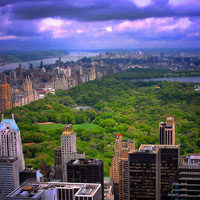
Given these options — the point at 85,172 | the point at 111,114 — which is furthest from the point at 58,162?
Answer: the point at 111,114

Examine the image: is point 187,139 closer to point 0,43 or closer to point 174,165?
point 174,165

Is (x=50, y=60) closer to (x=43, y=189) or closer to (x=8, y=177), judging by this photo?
(x=8, y=177)

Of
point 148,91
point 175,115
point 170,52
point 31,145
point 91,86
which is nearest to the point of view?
point 31,145

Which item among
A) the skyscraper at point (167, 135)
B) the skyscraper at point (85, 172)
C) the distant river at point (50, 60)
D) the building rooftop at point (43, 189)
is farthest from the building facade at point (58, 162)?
the distant river at point (50, 60)

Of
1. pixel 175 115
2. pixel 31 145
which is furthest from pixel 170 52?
pixel 31 145

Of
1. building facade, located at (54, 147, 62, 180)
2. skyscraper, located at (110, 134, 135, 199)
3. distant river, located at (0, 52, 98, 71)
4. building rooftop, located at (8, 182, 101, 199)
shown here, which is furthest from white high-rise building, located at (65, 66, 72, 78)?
building rooftop, located at (8, 182, 101, 199)

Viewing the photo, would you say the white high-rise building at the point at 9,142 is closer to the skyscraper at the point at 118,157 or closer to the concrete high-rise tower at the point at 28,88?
the skyscraper at the point at 118,157
